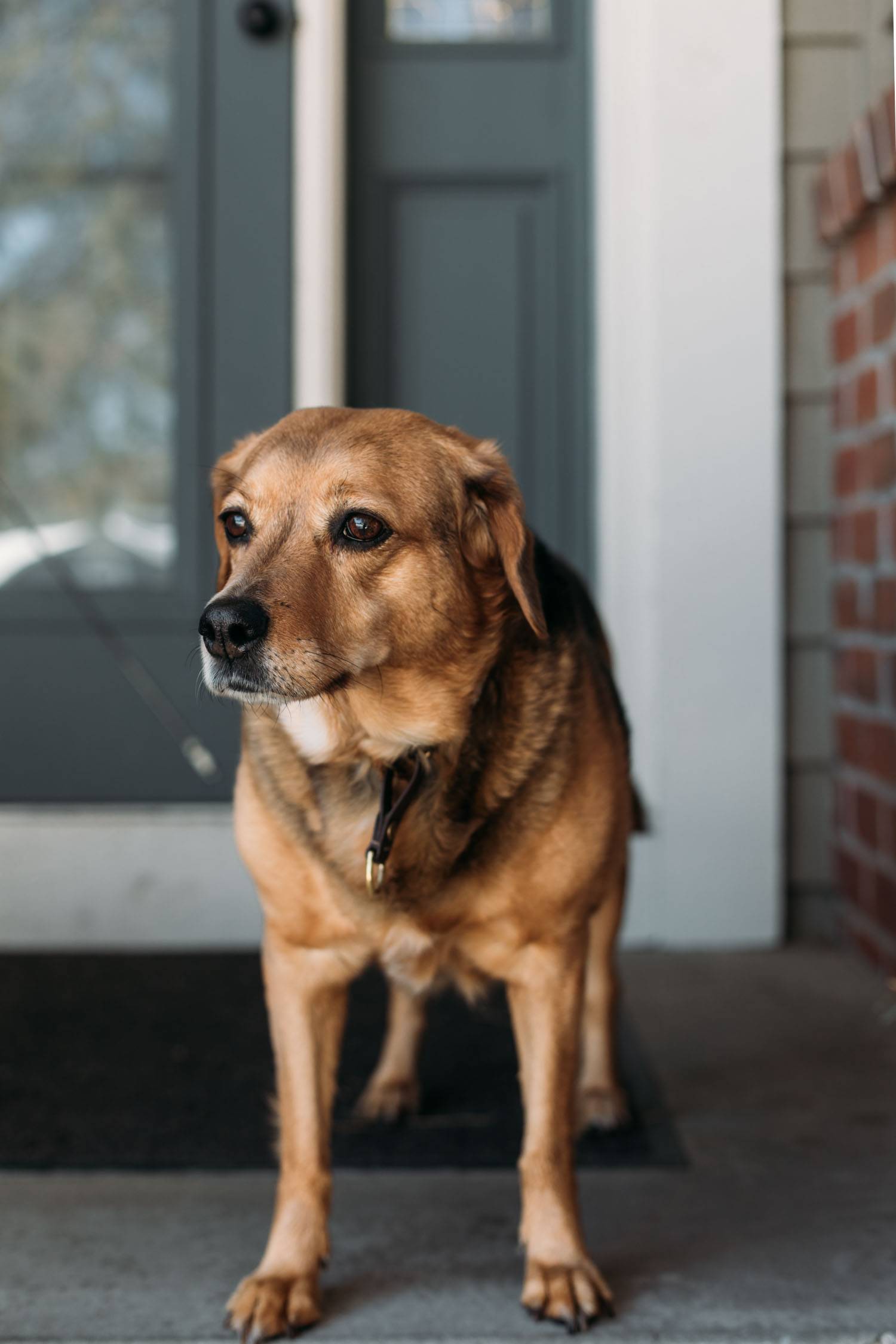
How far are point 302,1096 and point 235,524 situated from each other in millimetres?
758

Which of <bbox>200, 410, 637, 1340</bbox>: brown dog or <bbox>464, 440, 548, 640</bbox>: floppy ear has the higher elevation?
<bbox>464, 440, 548, 640</bbox>: floppy ear

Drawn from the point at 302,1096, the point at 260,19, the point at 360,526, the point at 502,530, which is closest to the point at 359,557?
the point at 360,526

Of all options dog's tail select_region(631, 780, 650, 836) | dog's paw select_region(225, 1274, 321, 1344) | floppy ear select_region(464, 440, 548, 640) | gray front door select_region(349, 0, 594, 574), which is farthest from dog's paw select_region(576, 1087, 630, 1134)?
gray front door select_region(349, 0, 594, 574)

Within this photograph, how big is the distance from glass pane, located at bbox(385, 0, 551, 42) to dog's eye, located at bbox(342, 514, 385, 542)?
95.1 inches

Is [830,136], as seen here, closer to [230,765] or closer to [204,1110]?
[230,765]

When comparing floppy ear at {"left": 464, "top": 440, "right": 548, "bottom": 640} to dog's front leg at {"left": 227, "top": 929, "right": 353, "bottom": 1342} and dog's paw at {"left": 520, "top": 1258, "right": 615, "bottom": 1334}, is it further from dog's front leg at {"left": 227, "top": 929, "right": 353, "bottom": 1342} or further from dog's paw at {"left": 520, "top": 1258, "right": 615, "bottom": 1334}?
dog's paw at {"left": 520, "top": 1258, "right": 615, "bottom": 1334}

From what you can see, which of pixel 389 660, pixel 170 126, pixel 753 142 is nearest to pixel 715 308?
pixel 753 142

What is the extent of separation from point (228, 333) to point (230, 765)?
3.74ft

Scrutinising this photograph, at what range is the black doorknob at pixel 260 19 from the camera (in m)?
3.28

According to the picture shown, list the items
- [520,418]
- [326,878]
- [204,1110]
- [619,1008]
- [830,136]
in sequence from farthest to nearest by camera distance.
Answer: [520,418], [830,136], [619,1008], [204,1110], [326,878]

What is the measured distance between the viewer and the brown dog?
1.59m

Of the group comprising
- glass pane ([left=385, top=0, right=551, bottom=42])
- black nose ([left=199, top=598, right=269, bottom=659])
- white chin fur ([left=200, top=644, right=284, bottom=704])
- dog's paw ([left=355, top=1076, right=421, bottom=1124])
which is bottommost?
dog's paw ([left=355, top=1076, right=421, bottom=1124])

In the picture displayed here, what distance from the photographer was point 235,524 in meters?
1.67

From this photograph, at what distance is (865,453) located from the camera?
3047mm
